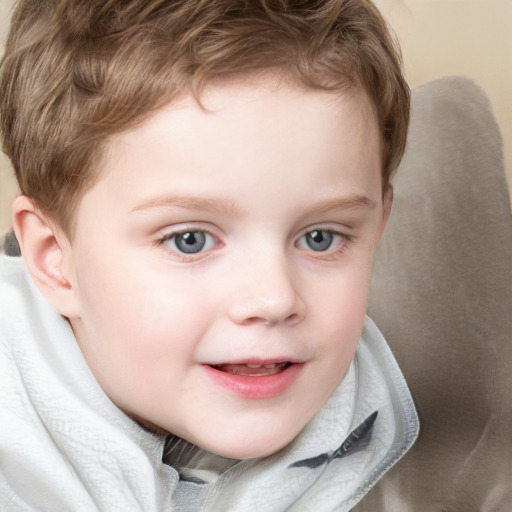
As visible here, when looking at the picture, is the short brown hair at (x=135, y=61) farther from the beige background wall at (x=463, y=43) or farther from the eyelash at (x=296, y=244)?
the beige background wall at (x=463, y=43)

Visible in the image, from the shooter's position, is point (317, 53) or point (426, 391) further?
point (426, 391)

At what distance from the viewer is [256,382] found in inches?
25.2

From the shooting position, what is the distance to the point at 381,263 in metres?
0.88

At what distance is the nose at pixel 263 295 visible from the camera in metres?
0.59

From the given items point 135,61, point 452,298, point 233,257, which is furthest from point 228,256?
point 452,298

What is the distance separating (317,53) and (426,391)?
37 centimetres

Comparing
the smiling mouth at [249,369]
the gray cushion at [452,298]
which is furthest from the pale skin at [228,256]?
the gray cushion at [452,298]

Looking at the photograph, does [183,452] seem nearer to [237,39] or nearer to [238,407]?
[238,407]

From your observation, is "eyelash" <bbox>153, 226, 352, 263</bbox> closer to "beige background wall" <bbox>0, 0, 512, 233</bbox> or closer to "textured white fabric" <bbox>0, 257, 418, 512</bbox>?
"textured white fabric" <bbox>0, 257, 418, 512</bbox>

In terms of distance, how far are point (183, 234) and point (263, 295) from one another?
2.6 inches

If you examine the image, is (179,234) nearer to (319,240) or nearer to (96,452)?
(319,240)

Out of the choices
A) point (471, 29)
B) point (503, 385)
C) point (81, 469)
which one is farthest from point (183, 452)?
point (471, 29)

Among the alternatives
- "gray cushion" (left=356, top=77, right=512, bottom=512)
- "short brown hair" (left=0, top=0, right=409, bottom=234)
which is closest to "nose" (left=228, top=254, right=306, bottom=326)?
"short brown hair" (left=0, top=0, right=409, bottom=234)

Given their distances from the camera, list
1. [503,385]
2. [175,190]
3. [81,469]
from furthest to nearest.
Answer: [503,385], [81,469], [175,190]
